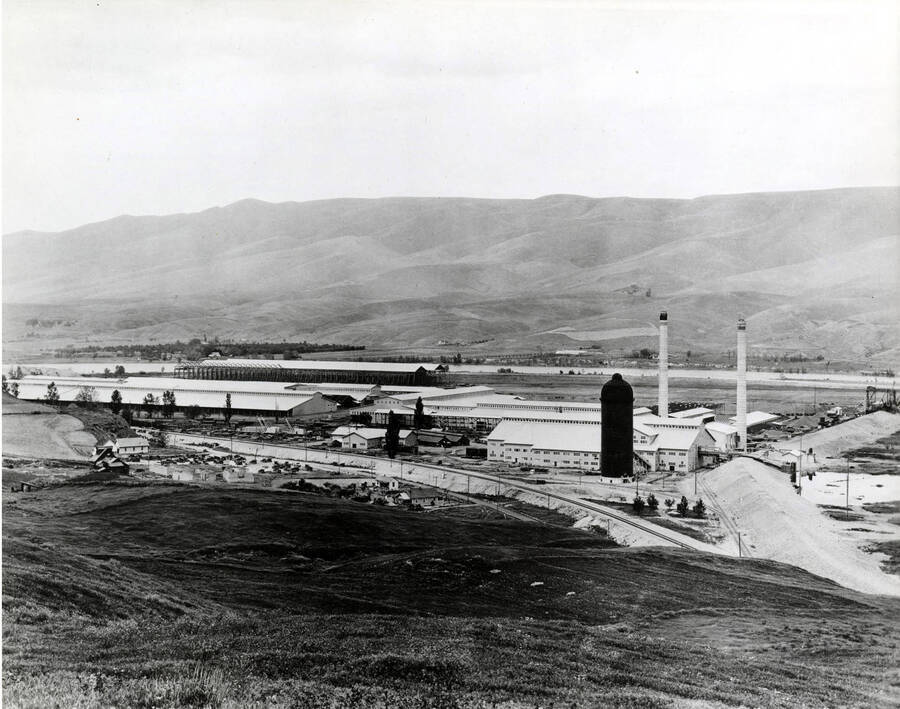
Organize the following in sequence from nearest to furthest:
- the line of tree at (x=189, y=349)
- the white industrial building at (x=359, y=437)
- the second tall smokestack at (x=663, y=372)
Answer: the white industrial building at (x=359, y=437) → the line of tree at (x=189, y=349) → the second tall smokestack at (x=663, y=372)

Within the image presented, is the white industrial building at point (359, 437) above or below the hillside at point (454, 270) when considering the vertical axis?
below

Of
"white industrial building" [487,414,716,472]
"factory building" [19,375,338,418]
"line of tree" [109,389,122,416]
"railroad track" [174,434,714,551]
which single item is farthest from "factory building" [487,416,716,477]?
"line of tree" [109,389,122,416]

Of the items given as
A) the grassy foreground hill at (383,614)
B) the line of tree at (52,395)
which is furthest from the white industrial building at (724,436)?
the line of tree at (52,395)

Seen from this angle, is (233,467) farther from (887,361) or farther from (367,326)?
(887,361)

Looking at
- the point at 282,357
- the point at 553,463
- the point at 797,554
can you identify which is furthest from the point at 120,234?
the point at 797,554

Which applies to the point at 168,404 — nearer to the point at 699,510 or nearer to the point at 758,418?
the point at 699,510

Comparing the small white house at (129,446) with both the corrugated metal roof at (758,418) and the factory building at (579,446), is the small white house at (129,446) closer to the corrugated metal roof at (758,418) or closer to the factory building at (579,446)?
the factory building at (579,446)

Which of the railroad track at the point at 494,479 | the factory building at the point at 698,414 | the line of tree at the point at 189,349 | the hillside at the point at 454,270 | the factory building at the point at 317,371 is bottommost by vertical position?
the railroad track at the point at 494,479

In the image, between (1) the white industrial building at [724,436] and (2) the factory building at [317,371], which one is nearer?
(2) the factory building at [317,371]

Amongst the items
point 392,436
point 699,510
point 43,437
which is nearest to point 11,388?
point 43,437
